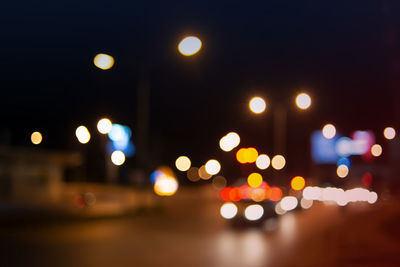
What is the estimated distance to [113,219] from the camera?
26922mm

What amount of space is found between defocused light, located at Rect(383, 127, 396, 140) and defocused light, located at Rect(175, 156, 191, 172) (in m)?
52.0

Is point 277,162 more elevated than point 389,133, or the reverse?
point 277,162

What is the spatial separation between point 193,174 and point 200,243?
70.2 metres

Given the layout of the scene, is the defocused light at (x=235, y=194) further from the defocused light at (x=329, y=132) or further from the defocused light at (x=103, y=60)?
the defocused light at (x=103, y=60)

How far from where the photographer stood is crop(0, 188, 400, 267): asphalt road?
13641 mm

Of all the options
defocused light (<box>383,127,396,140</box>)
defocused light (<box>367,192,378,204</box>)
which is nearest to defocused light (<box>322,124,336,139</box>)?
defocused light (<box>383,127,396,140</box>)

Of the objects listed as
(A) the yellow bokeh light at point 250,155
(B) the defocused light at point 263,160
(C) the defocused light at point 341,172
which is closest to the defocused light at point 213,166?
(B) the defocused light at point 263,160

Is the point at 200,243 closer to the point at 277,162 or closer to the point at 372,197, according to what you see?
the point at 372,197

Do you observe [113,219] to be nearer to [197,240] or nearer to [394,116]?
[197,240]

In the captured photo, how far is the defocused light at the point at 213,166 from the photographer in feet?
264

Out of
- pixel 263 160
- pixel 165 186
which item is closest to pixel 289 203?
pixel 263 160

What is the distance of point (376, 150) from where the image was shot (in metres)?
32.4

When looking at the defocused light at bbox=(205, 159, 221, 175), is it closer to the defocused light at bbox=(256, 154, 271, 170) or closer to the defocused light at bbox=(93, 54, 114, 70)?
the defocused light at bbox=(256, 154, 271, 170)

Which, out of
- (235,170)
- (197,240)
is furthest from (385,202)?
(235,170)
